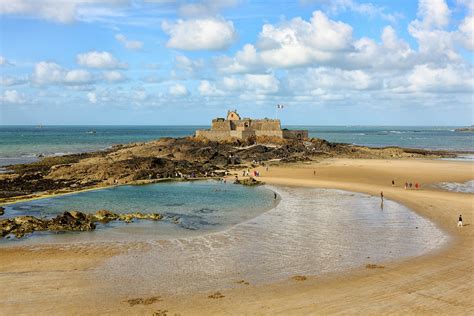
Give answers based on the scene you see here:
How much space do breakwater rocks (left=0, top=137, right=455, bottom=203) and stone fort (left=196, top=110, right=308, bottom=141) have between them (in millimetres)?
1930

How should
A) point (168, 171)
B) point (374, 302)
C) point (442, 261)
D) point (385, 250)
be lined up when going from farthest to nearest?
point (168, 171) < point (385, 250) < point (442, 261) < point (374, 302)

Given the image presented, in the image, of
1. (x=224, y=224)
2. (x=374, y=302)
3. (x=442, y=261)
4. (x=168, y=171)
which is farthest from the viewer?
(x=168, y=171)

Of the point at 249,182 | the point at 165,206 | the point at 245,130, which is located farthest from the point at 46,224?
the point at 245,130

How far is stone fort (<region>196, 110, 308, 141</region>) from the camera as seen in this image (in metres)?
79.0

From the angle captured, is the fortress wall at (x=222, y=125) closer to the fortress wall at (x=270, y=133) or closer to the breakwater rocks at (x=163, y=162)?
the breakwater rocks at (x=163, y=162)

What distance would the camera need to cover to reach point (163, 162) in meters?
52.7

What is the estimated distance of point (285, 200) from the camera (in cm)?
3466

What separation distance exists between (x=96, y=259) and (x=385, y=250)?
12.8 m

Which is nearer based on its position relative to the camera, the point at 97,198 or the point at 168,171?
the point at 97,198

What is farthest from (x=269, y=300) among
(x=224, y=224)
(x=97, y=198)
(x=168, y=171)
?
(x=168, y=171)

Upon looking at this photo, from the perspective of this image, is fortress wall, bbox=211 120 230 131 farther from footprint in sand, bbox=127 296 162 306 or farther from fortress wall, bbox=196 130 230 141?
footprint in sand, bbox=127 296 162 306

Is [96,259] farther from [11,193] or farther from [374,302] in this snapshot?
[11,193]

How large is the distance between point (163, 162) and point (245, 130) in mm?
28694

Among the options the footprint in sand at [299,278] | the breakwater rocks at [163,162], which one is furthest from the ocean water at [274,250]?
the breakwater rocks at [163,162]
